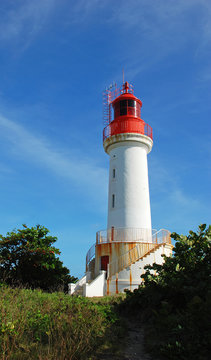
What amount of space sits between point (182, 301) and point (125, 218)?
37.4ft

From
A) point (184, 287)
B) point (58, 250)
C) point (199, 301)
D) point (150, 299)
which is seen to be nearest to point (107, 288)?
point (58, 250)

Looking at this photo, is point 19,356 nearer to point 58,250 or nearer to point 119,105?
point 58,250

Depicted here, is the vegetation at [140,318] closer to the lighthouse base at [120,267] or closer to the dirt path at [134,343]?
the dirt path at [134,343]

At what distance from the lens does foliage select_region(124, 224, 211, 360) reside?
683 cm

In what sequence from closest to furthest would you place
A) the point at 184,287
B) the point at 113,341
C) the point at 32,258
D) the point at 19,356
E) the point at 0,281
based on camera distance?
the point at 19,356 → the point at 113,341 → the point at 184,287 → the point at 0,281 → the point at 32,258

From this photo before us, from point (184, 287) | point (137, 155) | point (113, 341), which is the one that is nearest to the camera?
point (113, 341)

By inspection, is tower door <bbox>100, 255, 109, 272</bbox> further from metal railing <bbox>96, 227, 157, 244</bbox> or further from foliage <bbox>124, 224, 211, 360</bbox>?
foliage <bbox>124, 224, 211, 360</bbox>

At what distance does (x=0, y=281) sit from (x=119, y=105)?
14.4m

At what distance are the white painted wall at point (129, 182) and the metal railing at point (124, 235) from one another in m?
0.42

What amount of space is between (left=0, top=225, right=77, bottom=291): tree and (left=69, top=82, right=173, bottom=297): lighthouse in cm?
164

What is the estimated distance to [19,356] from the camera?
6551mm

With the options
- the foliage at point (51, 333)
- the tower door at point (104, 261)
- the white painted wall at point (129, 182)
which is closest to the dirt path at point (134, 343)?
the foliage at point (51, 333)

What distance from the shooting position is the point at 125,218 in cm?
2100

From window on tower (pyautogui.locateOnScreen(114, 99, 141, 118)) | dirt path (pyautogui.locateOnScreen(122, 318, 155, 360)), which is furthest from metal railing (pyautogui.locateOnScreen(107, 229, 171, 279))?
window on tower (pyautogui.locateOnScreen(114, 99, 141, 118))
